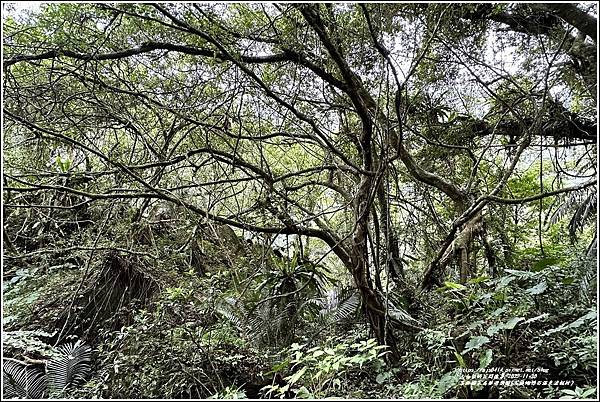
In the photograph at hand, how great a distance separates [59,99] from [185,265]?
1.07 metres

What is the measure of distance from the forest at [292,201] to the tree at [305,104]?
14 millimetres

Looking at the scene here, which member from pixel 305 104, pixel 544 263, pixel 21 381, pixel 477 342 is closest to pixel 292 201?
pixel 305 104

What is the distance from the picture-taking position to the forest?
171 cm

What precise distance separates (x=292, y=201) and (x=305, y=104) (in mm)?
699

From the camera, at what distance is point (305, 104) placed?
254cm

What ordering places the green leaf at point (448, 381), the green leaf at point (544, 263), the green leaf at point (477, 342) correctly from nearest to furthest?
the green leaf at point (448, 381)
the green leaf at point (477, 342)
the green leaf at point (544, 263)

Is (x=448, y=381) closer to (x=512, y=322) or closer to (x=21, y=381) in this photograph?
(x=512, y=322)

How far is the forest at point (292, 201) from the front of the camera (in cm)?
171

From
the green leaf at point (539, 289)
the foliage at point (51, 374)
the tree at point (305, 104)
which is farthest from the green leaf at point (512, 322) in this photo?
the foliage at point (51, 374)

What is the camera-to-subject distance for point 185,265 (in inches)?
101

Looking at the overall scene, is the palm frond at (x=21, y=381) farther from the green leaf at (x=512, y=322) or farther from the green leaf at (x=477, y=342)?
the green leaf at (x=512, y=322)

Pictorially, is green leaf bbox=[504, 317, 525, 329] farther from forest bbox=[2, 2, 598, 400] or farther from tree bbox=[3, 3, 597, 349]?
tree bbox=[3, 3, 597, 349]

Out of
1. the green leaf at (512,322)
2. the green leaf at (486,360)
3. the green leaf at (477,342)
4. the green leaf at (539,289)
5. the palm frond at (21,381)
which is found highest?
the green leaf at (539,289)

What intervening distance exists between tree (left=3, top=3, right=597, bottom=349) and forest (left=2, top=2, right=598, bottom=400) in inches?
0.5
